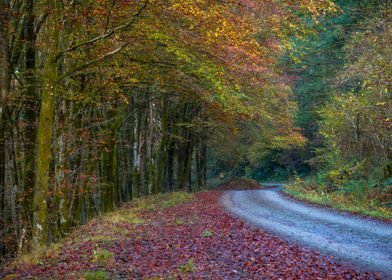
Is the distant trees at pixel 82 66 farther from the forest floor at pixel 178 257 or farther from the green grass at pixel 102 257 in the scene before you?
the green grass at pixel 102 257

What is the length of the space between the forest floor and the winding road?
538 mm

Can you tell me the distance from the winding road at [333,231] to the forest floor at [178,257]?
21.2 inches

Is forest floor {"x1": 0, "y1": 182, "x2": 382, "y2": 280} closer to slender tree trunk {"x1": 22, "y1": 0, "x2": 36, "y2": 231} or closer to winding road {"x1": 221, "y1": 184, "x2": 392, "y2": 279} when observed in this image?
winding road {"x1": 221, "y1": 184, "x2": 392, "y2": 279}

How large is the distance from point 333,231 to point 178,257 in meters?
5.70

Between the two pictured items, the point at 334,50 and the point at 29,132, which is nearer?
the point at 29,132

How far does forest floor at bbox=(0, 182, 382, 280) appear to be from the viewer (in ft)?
27.4

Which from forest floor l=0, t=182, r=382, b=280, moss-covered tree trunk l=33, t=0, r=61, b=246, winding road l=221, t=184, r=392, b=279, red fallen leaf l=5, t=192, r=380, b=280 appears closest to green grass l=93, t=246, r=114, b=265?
forest floor l=0, t=182, r=382, b=280

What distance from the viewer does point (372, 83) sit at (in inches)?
647

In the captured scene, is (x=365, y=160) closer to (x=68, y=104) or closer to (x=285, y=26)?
(x=285, y=26)

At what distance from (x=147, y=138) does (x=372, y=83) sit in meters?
16.0

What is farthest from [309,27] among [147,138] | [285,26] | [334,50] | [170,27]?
[334,50]

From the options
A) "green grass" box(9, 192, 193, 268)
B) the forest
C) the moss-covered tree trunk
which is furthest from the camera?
the forest

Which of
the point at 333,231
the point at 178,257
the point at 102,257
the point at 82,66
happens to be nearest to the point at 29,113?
the point at 82,66

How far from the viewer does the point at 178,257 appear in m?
9.98
